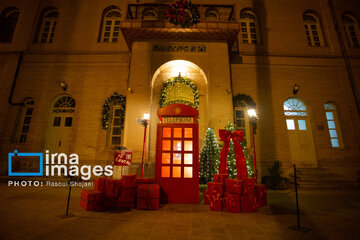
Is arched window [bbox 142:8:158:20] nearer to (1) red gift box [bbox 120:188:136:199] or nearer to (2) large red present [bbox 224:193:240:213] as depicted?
(1) red gift box [bbox 120:188:136:199]

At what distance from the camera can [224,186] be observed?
15.3 feet

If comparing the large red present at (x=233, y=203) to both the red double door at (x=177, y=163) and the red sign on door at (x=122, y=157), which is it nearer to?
the red double door at (x=177, y=163)

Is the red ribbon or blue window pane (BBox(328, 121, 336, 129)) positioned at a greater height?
blue window pane (BBox(328, 121, 336, 129))

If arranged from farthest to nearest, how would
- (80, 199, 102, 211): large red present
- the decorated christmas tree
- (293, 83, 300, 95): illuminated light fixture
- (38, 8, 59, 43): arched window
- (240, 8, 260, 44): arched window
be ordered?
1. (38, 8, 59, 43): arched window
2. (240, 8, 260, 44): arched window
3. (293, 83, 300, 95): illuminated light fixture
4. the decorated christmas tree
5. (80, 199, 102, 211): large red present

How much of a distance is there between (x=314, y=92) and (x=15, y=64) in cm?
1981

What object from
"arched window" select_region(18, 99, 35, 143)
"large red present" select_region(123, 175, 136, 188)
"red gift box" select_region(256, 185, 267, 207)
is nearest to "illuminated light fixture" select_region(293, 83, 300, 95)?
"red gift box" select_region(256, 185, 267, 207)

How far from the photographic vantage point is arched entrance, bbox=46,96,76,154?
1008cm

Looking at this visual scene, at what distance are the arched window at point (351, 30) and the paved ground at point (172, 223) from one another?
13.5m

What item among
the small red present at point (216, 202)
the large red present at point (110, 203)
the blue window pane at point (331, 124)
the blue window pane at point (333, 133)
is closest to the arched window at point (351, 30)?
the blue window pane at point (331, 124)

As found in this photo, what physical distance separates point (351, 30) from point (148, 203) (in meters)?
18.5

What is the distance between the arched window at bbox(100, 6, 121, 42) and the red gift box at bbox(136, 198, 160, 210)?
11352mm

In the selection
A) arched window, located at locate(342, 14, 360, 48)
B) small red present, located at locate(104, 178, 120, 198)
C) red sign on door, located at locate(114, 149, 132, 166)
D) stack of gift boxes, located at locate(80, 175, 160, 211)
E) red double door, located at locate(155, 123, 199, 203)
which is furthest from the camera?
arched window, located at locate(342, 14, 360, 48)

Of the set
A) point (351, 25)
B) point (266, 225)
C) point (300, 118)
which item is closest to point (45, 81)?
point (266, 225)

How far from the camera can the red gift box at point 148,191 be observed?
4.51m
